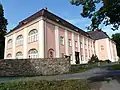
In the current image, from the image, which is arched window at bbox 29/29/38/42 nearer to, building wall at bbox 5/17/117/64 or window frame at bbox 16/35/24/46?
building wall at bbox 5/17/117/64

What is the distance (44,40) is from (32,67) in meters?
11.1

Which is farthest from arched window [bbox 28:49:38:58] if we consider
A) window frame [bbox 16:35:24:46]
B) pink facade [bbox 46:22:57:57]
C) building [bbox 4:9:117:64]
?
window frame [bbox 16:35:24:46]

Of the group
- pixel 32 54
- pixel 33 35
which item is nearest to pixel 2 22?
pixel 33 35

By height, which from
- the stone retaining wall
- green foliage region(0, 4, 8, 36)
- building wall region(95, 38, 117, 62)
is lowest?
the stone retaining wall

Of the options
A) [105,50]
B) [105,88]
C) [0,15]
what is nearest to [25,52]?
[0,15]

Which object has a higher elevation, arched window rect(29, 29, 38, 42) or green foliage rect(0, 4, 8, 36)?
green foliage rect(0, 4, 8, 36)

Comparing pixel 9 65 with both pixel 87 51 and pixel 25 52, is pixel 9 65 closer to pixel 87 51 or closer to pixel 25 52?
pixel 25 52

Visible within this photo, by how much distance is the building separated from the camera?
1283 inches

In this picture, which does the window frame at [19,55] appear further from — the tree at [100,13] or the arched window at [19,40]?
the tree at [100,13]

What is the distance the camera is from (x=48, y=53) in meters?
32.8

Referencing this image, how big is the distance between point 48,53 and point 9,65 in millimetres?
12568

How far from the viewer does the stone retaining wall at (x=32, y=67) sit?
67.8ft

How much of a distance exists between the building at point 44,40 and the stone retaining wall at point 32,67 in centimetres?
878

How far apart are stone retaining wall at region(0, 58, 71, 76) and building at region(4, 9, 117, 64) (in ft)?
28.8
